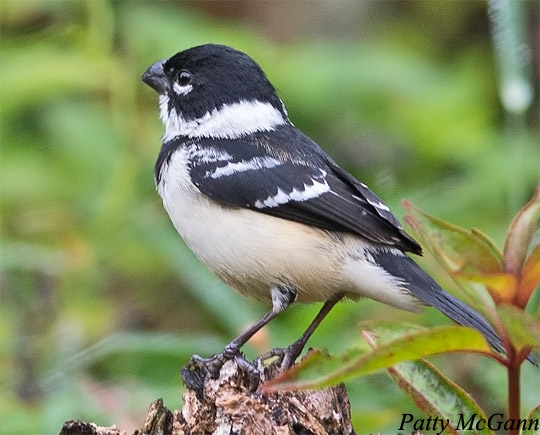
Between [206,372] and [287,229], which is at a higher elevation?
[287,229]

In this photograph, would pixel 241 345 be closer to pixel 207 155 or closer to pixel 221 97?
pixel 207 155

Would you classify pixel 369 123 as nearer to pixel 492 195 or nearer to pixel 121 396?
pixel 492 195

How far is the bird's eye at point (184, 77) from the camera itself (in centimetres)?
366

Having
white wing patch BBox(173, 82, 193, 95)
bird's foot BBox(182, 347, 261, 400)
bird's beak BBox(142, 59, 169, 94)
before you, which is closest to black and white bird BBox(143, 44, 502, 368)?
bird's foot BBox(182, 347, 261, 400)

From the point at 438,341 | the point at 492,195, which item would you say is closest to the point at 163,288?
the point at 492,195

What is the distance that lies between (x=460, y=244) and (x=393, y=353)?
0.29 m

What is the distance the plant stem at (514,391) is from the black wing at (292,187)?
1157 millimetres

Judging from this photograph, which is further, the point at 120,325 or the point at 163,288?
the point at 163,288

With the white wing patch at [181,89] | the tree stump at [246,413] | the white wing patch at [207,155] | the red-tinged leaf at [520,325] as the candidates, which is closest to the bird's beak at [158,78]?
the white wing patch at [181,89]

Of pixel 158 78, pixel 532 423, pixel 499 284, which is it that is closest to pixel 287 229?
pixel 158 78

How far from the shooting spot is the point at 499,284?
1806 millimetres

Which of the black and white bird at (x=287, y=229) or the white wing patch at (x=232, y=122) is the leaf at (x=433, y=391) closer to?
the black and white bird at (x=287, y=229)

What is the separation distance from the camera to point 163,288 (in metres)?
5.81

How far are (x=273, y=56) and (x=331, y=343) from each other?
2339mm
